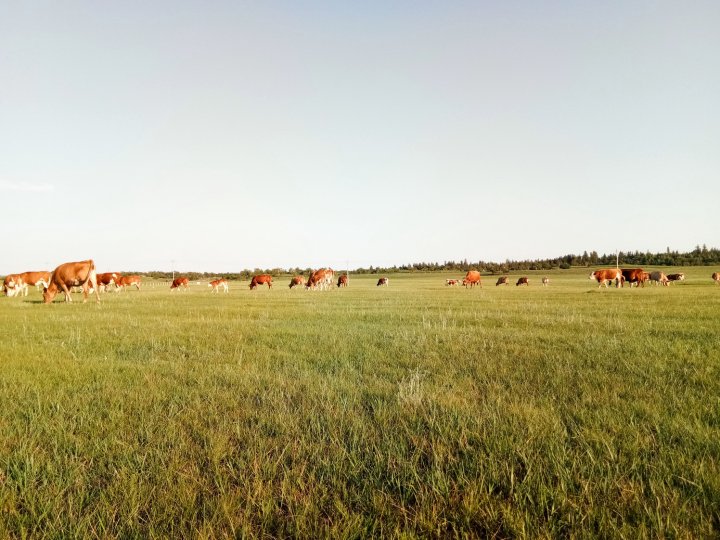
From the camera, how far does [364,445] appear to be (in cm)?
327

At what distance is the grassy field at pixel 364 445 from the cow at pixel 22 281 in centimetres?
3373

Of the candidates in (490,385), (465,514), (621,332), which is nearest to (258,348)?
(490,385)

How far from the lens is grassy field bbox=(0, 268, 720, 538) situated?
234 centimetres

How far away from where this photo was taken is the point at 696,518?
2262 millimetres

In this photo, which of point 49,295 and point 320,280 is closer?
point 49,295

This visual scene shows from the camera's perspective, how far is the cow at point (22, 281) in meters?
32.6

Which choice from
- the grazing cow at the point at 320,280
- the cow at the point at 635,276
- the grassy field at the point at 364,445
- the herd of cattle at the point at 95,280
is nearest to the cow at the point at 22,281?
the herd of cattle at the point at 95,280

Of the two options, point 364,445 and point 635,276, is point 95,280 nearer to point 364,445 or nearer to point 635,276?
point 364,445

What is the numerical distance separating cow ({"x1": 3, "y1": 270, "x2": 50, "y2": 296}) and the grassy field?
3373 cm

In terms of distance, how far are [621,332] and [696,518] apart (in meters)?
7.88

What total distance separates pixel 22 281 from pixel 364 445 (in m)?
44.2

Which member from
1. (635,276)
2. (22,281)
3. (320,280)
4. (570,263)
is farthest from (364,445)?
(570,263)

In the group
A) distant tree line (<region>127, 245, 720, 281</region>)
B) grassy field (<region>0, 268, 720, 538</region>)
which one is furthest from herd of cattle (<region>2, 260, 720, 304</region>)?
distant tree line (<region>127, 245, 720, 281</region>)

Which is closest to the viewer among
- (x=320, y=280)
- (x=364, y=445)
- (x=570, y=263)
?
(x=364, y=445)
